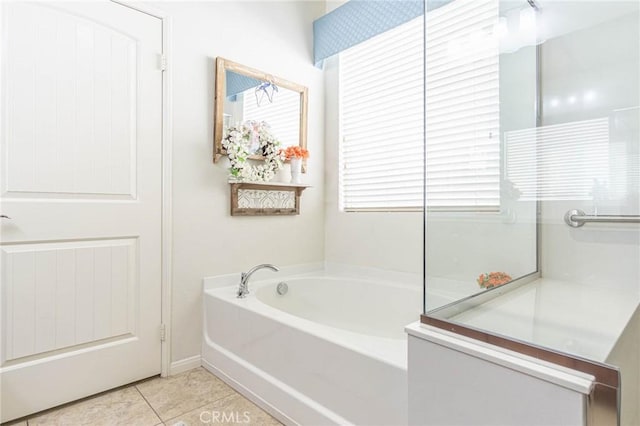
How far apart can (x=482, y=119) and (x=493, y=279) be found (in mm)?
759

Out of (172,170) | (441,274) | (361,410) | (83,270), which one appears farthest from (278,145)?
(361,410)

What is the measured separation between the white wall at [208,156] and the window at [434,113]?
66 cm

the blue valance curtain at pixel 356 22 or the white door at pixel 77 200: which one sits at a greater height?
the blue valance curtain at pixel 356 22

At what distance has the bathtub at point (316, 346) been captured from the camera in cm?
125

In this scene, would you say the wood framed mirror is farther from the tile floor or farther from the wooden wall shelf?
the tile floor

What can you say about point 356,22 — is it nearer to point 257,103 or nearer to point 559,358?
point 257,103

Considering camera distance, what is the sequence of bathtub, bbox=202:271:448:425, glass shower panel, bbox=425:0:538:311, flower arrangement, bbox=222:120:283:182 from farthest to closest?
flower arrangement, bbox=222:120:283:182 < glass shower panel, bbox=425:0:538:311 < bathtub, bbox=202:271:448:425

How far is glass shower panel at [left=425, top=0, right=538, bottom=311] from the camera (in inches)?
55.7

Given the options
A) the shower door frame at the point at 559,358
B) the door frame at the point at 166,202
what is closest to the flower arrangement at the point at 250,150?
the door frame at the point at 166,202

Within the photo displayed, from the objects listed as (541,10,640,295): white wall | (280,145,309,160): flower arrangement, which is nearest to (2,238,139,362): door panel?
(280,145,309,160): flower arrangement

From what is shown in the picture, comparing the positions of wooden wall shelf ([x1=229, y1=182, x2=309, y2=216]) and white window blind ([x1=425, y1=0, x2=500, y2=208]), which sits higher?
white window blind ([x1=425, y1=0, x2=500, y2=208])

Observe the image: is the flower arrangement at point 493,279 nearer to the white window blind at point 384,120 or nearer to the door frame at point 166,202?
the white window blind at point 384,120

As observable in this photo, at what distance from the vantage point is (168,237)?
2.01 metres

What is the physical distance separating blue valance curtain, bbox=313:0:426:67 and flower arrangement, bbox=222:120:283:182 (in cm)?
87
